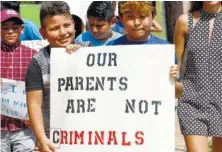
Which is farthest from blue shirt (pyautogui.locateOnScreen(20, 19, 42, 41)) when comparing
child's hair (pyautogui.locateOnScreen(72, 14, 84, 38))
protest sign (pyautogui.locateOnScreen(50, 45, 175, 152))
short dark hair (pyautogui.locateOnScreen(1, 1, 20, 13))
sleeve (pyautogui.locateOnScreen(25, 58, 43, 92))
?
protest sign (pyautogui.locateOnScreen(50, 45, 175, 152))

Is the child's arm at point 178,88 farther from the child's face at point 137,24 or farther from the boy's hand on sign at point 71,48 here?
the boy's hand on sign at point 71,48

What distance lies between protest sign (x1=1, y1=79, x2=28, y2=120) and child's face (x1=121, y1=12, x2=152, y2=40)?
4.72ft

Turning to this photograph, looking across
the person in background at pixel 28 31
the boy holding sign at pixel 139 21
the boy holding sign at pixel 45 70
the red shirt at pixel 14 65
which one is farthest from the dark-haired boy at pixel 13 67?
the boy holding sign at pixel 139 21

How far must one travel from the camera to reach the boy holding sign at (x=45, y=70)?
18.1 feet

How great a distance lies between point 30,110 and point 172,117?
3.19ft

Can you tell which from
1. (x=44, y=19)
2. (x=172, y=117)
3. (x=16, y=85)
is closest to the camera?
(x=172, y=117)

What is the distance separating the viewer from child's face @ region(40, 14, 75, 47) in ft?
18.4

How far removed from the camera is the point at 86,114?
5555mm

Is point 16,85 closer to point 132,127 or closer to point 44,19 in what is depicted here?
point 44,19

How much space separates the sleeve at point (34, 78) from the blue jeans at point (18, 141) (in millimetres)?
1196

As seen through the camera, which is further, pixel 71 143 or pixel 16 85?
pixel 16 85

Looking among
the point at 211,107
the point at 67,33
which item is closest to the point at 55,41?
the point at 67,33

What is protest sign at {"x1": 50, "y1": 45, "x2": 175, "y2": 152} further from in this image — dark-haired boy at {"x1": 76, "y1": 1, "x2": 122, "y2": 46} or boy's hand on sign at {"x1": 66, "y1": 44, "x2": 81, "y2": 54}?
dark-haired boy at {"x1": 76, "y1": 1, "x2": 122, "y2": 46}

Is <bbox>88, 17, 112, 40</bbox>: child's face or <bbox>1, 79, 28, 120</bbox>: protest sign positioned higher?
<bbox>88, 17, 112, 40</bbox>: child's face
